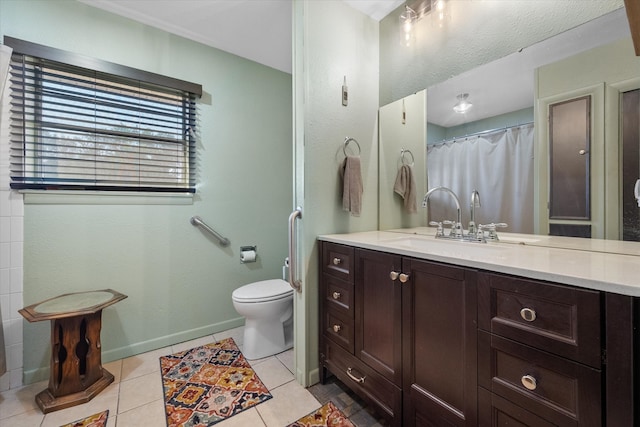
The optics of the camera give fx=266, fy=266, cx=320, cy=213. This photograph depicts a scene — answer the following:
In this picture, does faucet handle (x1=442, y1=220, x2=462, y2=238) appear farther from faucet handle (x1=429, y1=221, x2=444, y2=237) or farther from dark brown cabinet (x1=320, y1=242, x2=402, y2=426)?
dark brown cabinet (x1=320, y1=242, x2=402, y2=426)

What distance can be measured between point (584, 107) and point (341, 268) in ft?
4.25

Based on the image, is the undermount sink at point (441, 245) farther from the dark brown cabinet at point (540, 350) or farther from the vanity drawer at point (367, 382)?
the vanity drawer at point (367, 382)

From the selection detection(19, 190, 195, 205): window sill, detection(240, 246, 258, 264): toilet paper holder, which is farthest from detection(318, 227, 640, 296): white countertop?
detection(19, 190, 195, 205): window sill

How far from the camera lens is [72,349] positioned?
148 cm

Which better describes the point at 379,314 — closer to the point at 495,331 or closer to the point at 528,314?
the point at 495,331

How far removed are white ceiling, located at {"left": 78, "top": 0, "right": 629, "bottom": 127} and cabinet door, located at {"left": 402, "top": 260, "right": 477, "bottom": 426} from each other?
0.97 metres

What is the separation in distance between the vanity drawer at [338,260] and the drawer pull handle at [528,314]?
75cm

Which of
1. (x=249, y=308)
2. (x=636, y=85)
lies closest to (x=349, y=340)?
(x=249, y=308)

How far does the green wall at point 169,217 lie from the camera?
1663mm

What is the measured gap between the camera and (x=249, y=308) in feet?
6.05

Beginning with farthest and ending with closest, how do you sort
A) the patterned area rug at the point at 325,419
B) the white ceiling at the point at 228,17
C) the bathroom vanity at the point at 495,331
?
the white ceiling at the point at 228,17, the patterned area rug at the point at 325,419, the bathroom vanity at the point at 495,331

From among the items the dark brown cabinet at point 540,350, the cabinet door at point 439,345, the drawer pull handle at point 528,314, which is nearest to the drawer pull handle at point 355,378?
the cabinet door at point 439,345

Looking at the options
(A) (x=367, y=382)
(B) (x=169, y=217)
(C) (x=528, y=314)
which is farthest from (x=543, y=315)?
(B) (x=169, y=217)

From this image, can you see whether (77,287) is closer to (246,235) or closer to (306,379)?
(246,235)
